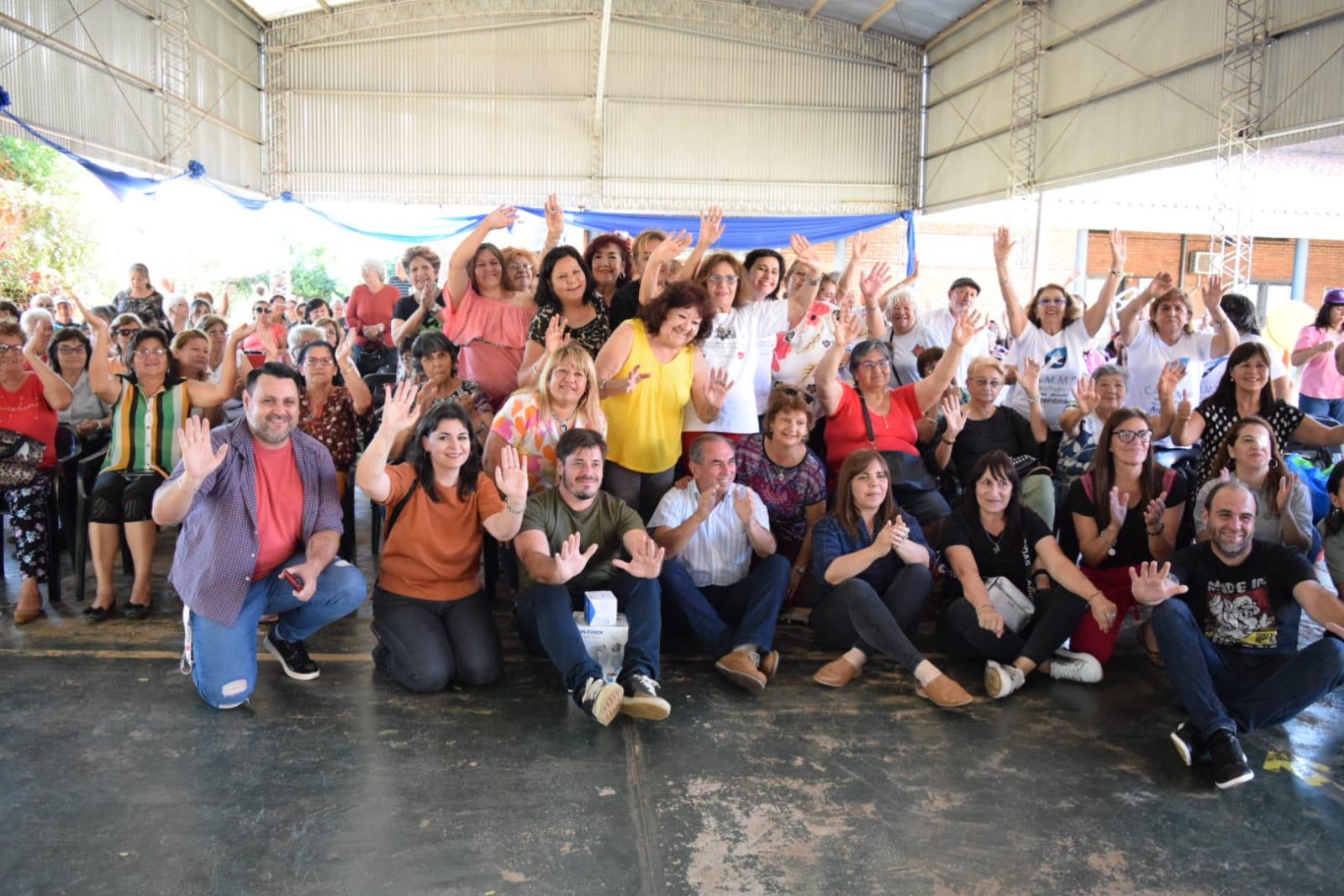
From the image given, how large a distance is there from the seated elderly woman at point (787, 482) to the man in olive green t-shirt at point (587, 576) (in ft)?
2.37

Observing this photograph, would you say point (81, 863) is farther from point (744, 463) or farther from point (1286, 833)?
point (1286, 833)

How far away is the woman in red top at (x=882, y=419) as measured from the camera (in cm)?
435

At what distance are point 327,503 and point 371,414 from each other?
157 cm

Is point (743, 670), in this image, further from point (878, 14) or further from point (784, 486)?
point (878, 14)

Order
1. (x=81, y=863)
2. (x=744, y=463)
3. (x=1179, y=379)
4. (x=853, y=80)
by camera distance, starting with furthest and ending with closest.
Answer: (x=853, y=80) < (x=1179, y=379) < (x=744, y=463) < (x=81, y=863)

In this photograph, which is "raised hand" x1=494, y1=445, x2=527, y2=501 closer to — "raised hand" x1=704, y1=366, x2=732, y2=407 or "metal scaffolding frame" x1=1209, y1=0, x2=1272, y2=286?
"raised hand" x1=704, y1=366, x2=732, y2=407

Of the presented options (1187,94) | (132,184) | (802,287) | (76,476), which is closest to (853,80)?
(1187,94)

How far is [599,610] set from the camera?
3373 mm

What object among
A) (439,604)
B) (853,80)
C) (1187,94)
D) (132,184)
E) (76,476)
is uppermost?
(853,80)

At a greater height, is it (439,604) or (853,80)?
(853,80)

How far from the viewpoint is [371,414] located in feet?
16.1

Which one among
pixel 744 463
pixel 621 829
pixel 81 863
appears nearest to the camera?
pixel 81 863

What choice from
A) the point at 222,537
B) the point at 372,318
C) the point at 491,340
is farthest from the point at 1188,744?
the point at 372,318

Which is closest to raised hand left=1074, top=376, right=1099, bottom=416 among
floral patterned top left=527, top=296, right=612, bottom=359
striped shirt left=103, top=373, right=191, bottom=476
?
floral patterned top left=527, top=296, right=612, bottom=359
